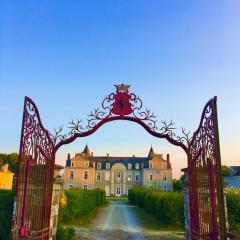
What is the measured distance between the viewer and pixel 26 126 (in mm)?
5465

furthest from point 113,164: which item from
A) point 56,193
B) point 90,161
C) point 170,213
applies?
point 56,193

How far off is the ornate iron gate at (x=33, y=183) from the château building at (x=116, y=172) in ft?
139

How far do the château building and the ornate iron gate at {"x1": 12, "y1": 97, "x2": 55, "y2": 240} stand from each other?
139ft

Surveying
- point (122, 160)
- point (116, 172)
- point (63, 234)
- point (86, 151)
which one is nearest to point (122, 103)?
point (63, 234)

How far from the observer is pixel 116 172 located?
168 ft

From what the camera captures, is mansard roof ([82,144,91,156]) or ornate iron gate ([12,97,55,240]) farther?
mansard roof ([82,144,91,156])

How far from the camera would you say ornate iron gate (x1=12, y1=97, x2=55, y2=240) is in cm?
504

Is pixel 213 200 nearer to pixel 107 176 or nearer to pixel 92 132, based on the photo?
pixel 92 132

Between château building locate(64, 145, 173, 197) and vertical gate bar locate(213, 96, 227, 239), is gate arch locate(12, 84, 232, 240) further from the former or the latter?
château building locate(64, 145, 173, 197)

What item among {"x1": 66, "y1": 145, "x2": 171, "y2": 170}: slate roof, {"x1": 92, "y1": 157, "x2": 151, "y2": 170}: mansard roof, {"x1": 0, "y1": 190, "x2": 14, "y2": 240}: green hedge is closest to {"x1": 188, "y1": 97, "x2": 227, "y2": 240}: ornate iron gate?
{"x1": 0, "y1": 190, "x2": 14, "y2": 240}: green hedge

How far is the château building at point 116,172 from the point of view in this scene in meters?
47.8

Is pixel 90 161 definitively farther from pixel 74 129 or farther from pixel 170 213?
pixel 74 129

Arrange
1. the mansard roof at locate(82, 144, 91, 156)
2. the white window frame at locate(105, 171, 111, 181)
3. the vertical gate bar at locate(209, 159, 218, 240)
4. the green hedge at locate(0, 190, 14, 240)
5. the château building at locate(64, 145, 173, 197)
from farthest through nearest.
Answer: the mansard roof at locate(82, 144, 91, 156)
the white window frame at locate(105, 171, 111, 181)
the château building at locate(64, 145, 173, 197)
the green hedge at locate(0, 190, 14, 240)
the vertical gate bar at locate(209, 159, 218, 240)

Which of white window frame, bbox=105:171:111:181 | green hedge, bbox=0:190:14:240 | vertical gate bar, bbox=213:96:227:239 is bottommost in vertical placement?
green hedge, bbox=0:190:14:240
